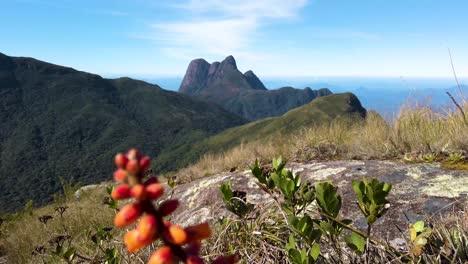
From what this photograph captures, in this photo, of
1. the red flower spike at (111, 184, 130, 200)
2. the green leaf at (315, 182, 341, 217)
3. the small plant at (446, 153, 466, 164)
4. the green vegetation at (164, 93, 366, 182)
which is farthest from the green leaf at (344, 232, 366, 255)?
the green vegetation at (164, 93, 366, 182)

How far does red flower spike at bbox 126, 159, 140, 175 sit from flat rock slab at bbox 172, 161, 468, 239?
2058 mm

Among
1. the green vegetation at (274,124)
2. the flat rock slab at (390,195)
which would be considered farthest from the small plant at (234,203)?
the green vegetation at (274,124)

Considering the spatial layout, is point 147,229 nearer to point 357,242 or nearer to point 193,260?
point 193,260

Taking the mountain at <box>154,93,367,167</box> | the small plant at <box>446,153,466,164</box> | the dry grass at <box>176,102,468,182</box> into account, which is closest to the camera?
the small plant at <box>446,153,466,164</box>

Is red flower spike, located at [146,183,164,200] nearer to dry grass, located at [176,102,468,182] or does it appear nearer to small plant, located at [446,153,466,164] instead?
small plant, located at [446,153,466,164]

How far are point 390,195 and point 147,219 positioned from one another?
10.5 feet

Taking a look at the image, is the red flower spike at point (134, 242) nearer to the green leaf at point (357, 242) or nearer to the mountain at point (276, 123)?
the green leaf at point (357, 242)

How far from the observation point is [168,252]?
67cm

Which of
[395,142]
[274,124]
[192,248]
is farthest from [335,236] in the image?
[274,124]

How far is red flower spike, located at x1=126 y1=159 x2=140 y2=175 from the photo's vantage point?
1.96 feet

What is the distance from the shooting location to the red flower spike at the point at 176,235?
0.63 meters

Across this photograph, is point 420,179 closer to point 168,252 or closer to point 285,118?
point 168,252

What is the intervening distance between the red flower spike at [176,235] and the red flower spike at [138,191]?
0.28 ft

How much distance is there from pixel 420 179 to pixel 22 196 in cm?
14033
